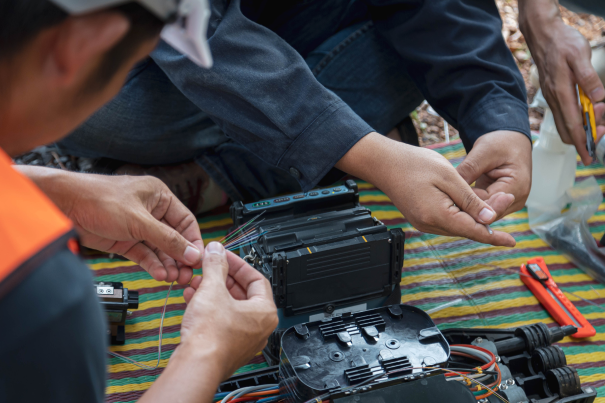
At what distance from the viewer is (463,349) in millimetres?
1517

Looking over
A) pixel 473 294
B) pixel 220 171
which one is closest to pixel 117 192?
pixel 220 171

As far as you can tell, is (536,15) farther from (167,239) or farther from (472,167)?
(167,239)

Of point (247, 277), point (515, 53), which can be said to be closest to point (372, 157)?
point (247, 277)

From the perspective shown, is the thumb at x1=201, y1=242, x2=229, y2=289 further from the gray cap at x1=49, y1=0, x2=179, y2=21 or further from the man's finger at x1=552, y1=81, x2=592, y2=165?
the man's finger at x1=552, y1=81, x2=592, y2=165

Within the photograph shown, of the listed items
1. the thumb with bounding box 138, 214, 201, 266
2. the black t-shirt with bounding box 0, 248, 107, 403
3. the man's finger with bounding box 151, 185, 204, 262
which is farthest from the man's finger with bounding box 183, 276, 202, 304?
the black t-shirt with bounding box 0, 248, 107, 403

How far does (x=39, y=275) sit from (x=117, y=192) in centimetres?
87

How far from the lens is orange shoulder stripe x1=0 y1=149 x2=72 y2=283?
0.61 metres

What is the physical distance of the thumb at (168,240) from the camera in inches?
56.7

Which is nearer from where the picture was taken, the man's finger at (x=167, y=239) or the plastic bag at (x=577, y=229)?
the man's finger at (x=167, y=239)

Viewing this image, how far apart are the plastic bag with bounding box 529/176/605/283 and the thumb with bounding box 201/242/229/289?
1.53 metres

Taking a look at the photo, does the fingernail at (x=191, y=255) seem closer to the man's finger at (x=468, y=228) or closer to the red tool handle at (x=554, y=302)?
the man's finger at (x=468, y=228)

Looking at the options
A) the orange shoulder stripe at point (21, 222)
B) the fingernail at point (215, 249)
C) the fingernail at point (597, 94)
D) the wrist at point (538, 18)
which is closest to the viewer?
the orange shoulder stripe at point (21, 222)

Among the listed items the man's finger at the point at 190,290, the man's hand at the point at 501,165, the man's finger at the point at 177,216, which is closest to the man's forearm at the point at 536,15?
the man's hand at the point at 501,165

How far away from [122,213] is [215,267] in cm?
36
